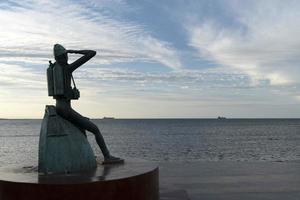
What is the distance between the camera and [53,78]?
8.77 m

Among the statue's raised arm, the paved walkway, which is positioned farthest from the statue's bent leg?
the paved walkway

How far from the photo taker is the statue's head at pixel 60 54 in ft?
28.8

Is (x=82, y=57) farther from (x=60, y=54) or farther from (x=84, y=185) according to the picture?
(x=84, y=185)

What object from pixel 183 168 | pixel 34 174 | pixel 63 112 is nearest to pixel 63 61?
pixel 63 112

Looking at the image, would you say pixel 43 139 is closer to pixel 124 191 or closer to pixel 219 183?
pixel 124 191

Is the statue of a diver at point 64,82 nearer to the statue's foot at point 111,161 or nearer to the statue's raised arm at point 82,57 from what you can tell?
the statue's raised arm at point 82,57

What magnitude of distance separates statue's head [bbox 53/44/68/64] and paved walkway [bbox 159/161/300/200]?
3445 millimetres

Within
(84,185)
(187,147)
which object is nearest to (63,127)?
(84,185)

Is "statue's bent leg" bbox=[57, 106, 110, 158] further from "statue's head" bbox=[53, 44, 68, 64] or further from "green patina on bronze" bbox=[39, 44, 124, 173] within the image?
"statue's head" bbox=[53, 44, 68, 64]

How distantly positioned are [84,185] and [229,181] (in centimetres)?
617

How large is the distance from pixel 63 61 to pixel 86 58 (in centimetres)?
→ 42

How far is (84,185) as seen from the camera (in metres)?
7.30

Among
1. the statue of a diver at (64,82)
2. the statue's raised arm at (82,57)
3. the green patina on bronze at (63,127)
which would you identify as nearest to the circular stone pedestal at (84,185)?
the green patina on bronze at (63,127)

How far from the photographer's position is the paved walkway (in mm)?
10610
